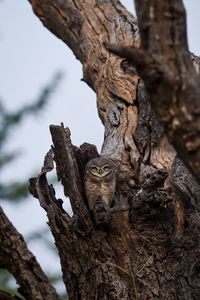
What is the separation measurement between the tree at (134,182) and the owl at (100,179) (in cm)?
6

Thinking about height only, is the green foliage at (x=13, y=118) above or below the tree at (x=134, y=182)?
above

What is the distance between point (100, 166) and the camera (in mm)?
3115

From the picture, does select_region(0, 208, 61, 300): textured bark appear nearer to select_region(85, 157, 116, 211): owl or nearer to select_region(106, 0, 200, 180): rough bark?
select_region(106, 0, 200, 180): rough bark

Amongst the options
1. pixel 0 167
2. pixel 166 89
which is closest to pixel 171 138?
pixel 166 89

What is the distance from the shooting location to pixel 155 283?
256cm

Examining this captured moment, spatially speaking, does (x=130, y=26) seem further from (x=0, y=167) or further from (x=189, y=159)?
(x=0, y=167)

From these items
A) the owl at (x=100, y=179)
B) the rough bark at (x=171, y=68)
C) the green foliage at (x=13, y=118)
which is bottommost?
the rough bark at (x=171, y=68)

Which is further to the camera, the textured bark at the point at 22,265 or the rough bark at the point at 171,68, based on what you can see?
the textured bark at the point at 22,265

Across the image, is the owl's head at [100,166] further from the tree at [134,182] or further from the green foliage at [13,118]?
the green foliage at [13,118]

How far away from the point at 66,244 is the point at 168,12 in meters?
1.60

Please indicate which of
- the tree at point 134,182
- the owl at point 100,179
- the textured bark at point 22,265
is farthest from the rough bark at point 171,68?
the owl at point 100,179

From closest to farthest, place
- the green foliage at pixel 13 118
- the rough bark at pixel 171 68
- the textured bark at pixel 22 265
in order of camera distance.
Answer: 1. the rough bark at pixel 171 68
2. the textured bark at pixel 22 265
3. the green foliage at pixel 13 118

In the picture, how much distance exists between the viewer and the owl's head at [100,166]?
3.09m

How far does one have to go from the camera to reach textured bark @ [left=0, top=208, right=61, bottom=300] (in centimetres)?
184
